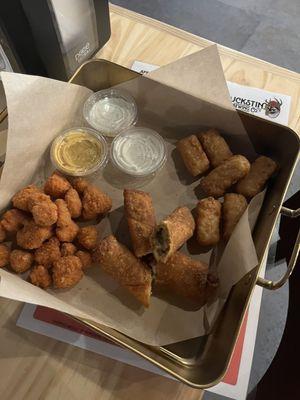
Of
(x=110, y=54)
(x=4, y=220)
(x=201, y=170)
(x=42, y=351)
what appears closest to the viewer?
(x=42, y=351)

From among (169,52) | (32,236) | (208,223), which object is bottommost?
(32,236)

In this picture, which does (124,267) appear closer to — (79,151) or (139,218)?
(139,218)

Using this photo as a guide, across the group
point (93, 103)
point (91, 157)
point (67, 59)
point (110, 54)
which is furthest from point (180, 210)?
point (110, 54)

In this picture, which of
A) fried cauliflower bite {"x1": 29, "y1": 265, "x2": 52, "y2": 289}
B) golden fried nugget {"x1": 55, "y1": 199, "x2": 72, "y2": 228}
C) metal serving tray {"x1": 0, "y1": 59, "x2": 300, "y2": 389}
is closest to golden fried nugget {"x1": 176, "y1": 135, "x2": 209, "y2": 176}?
metal serving tray {"x1": 0, "y1": 59, "x2": 300, "y2": 389}

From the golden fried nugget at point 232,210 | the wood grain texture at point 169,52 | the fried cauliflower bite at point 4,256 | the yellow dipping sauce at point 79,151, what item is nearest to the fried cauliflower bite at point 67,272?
the fried cauliflower bite at point 4,256

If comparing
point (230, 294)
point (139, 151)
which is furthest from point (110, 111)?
point (230, 294)

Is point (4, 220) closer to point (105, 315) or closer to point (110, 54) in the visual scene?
point (105, 315)
